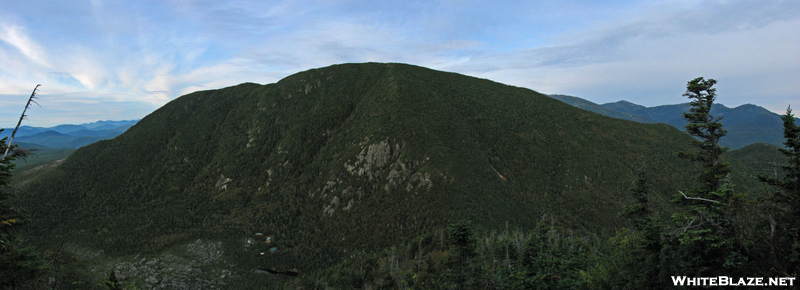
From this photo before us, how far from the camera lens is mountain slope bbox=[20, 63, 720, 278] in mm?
88625

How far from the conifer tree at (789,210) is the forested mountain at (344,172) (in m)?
66.3

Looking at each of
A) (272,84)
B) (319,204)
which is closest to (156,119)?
(272,84)

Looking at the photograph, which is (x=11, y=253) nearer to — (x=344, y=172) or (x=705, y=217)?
(x=705, y=217)

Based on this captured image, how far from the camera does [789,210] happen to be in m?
13.1

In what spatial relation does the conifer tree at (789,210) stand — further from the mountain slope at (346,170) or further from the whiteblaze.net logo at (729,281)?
the mountain slope at (346,170)

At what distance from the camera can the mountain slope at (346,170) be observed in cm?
8862

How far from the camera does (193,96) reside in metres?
174

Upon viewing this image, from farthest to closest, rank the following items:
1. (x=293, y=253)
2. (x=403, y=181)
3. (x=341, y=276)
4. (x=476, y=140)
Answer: (x=476, y=140)
(x=403, y=181)
(x=293, y=253)
(x=341, y=276)

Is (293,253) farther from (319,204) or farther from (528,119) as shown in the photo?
(528,119)

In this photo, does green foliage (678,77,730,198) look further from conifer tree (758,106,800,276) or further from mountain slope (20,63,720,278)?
mountain slope (20,63,720,278)

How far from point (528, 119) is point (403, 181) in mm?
73371

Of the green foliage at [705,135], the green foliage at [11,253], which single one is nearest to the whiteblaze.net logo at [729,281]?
the green foliage at [705,135]

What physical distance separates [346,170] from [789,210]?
10244cm

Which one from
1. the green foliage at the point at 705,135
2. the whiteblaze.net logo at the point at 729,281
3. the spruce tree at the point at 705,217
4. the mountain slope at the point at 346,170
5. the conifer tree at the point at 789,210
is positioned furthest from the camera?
the mountain slope at the point at 346,170
